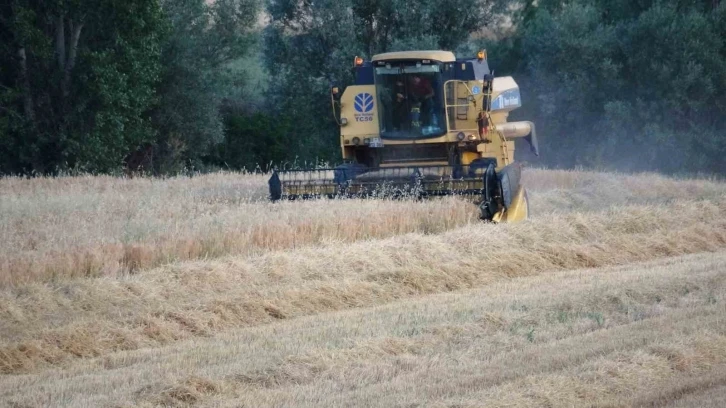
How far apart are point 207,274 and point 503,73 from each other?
95.8 ft

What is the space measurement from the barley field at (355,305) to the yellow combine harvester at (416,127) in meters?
1.25

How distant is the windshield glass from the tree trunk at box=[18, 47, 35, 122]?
12956 mm

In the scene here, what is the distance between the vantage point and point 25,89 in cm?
2702

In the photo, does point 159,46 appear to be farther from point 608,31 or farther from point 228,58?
point 608,31

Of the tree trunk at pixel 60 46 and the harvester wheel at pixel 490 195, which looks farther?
the tree trunk at pixel 60 46

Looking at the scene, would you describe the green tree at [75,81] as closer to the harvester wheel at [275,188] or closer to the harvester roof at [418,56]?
the harvester roof at [418,56]

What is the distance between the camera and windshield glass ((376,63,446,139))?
682 inches

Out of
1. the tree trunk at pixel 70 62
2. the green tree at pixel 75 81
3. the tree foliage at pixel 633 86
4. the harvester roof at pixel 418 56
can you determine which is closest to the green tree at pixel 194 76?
the green tree at pixel 75 81

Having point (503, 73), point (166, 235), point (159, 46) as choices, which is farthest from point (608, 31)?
point (166, 235)

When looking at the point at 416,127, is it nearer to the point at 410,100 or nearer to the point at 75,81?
the point at 410,100

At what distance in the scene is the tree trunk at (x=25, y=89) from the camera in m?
27.0

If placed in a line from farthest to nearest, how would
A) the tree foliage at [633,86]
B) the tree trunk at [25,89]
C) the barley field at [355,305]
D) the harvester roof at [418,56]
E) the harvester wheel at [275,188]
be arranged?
the tree foliage at [633,86] → the tree trunk at [25,89] → the harvester roof at [418,56] → the harvester wheel at [275,188] → the barley field at [355,305]

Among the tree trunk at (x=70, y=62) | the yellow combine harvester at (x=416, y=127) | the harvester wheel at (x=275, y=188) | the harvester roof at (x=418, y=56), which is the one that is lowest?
the harvester wheel at (x=275, y=188)

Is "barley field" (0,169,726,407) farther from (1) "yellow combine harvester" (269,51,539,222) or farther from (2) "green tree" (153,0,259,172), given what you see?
(2) "green tree" (153,0,259,172)
